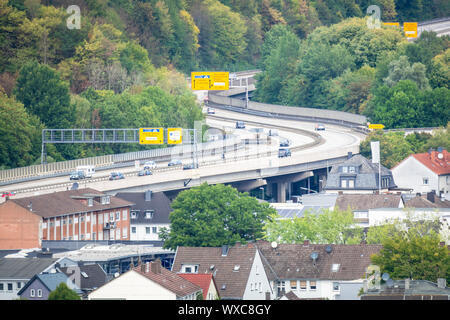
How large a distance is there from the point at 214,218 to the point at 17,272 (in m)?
15.5

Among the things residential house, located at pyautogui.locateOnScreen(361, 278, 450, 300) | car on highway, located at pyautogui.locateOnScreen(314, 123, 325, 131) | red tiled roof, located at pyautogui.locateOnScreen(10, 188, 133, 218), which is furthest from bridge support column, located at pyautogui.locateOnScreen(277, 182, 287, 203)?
residential house, located at pyautogui.locateOnScreen(361, 278, 450, 300)

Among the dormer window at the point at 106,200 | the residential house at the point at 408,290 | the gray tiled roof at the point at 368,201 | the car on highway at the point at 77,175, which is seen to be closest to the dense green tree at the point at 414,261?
the residential house at the point at 408,290

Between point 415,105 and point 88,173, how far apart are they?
4597 centimetres

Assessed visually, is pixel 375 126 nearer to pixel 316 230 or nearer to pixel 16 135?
pixel 16 135

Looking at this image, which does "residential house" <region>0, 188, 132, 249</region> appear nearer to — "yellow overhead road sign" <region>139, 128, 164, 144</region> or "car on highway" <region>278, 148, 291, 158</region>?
→ "yellow overhead road sign" <region>139, 128, 164, 144</region>

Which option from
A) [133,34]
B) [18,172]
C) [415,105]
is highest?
[133,34]

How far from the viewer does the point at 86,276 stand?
154ft

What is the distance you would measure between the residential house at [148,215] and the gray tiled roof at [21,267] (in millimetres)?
24834

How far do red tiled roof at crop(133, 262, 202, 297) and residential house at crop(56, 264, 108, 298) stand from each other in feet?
20.5

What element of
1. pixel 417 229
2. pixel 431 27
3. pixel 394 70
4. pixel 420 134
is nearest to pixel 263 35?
pixel 431 27

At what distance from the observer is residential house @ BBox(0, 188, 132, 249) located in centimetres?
6719

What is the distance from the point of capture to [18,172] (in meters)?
86.1

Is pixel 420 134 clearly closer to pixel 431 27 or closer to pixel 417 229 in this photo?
pixel 417 229

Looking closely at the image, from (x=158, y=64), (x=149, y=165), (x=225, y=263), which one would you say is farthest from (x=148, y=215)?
(x=158, y=64)
